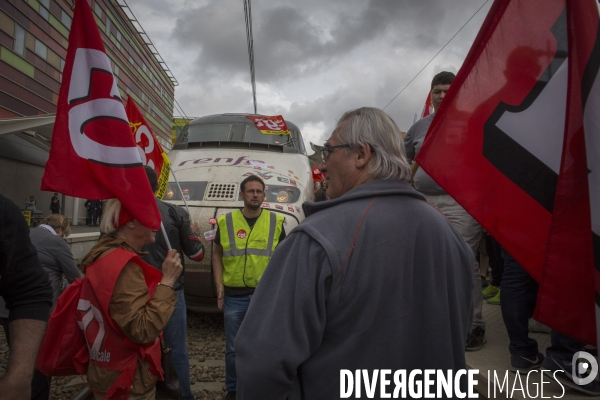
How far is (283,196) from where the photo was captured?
21.3 ft

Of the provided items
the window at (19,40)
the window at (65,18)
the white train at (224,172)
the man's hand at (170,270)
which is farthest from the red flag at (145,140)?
the window at (65,18)

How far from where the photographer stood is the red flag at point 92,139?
2.72 meters

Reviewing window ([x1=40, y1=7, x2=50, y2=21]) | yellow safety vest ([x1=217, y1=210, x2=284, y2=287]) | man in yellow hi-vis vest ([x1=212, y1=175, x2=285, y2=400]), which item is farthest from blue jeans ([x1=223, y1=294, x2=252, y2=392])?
window ([x1=40, y1=7, x2=50, y2=21])

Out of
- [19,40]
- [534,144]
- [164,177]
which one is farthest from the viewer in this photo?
[19,40]

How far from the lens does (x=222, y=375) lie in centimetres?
450

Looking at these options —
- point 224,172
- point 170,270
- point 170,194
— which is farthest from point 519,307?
point 170,194

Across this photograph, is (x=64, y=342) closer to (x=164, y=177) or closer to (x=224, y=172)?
(x=164, y=177)

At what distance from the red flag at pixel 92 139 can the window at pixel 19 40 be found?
28.8 m

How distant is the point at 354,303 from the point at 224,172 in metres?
5.49

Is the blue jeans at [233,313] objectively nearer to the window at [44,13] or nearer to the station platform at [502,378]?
the station platform at [502,378]

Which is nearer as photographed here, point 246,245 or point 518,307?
point 518,307

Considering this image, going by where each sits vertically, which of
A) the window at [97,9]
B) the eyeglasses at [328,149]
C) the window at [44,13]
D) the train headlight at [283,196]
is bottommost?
the eyeglasses at [328,149]

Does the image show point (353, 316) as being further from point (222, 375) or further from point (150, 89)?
point (150, 89)

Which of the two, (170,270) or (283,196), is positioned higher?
(283,196)
